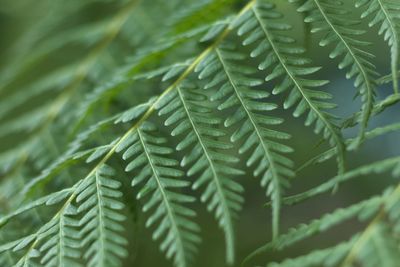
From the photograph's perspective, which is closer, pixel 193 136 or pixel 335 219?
pixel 335 219

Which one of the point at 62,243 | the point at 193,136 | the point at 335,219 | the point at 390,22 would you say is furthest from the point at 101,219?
the point at 390,22

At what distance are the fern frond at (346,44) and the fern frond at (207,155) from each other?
0.53 feet

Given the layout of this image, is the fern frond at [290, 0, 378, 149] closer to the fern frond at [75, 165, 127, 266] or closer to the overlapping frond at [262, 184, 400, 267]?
the overlapping frond at [262, 184, 400, 267]

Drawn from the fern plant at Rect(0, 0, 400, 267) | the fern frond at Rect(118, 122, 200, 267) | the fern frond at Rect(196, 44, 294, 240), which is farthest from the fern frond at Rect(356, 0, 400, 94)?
the fern frond at Rect(118, 122, 200, 267)

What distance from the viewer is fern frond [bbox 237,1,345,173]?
0.76m

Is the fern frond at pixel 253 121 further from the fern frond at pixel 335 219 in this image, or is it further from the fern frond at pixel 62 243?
the fern frond at pixel 62 243

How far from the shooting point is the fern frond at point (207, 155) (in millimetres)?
714

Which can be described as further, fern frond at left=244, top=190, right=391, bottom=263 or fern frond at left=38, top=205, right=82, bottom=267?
fern frond at left=38, top=205, right=82, bottom=267

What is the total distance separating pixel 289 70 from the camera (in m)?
0.83

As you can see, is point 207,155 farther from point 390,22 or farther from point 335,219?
point 390,22

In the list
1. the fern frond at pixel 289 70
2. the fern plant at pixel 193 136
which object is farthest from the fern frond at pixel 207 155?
the fern frond at pixel 289 70

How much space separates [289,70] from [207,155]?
163 millimetres

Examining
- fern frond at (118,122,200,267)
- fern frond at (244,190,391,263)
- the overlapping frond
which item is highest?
fern frond at (118,122,200,267)

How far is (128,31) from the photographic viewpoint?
1483mm
